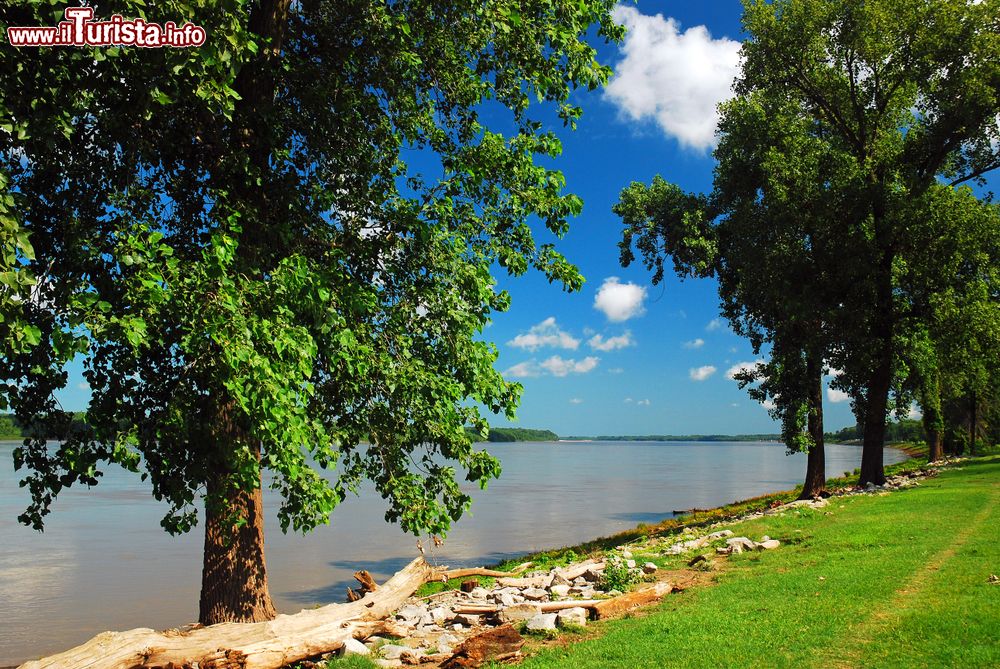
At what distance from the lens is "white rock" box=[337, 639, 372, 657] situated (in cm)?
1048

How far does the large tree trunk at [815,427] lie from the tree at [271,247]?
63.7 feet

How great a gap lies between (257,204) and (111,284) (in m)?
2.78

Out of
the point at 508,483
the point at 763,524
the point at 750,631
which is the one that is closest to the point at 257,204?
the point at 750,631

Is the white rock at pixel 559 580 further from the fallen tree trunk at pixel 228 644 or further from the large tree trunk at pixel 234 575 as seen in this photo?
the large tree trunk at pixel 234 575

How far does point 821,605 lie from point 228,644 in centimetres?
868

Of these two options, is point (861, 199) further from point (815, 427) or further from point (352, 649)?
point (352, 649)

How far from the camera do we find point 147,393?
10445mm

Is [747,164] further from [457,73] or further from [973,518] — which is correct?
[457,73]

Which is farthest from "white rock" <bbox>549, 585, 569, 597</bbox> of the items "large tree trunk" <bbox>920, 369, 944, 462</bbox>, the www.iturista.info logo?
"large tree trunk" <bbox>920, 369, 944, 462</bbox>

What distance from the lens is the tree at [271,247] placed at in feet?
27.3

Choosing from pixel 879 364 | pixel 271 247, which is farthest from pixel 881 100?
pixel 271 247


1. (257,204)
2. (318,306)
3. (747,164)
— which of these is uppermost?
(747,164)

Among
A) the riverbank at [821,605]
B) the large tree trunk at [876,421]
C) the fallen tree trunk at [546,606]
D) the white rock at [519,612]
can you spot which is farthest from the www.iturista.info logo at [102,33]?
the large tree trunk at [876,421]

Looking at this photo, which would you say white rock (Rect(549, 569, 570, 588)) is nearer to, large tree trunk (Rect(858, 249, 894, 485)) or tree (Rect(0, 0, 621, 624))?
tree (Rect(0, 0, 621, 624))
